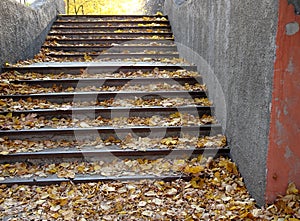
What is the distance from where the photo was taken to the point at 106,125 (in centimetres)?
414

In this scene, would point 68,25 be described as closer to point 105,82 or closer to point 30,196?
point 105,82

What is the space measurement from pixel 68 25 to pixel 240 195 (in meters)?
6.73

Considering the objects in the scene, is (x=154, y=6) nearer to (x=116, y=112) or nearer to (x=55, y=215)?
(x=116, y=112)

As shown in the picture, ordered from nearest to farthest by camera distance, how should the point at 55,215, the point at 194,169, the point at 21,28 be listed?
the point at 55,215, the point at 194,169, the point at 21,28

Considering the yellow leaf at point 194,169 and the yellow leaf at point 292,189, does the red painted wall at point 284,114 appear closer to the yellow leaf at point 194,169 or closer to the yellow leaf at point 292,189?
the yellow leaf at point 292,189

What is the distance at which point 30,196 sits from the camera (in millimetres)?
3172

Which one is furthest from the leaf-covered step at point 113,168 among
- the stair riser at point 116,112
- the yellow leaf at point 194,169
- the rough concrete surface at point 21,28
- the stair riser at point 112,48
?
the stair riser at point 112,48

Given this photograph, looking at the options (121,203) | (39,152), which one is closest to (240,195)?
(121,203)

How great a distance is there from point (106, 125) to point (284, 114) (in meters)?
2.27

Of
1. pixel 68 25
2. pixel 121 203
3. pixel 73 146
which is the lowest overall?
pixel 121 203

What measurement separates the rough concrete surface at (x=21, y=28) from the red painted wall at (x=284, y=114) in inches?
173

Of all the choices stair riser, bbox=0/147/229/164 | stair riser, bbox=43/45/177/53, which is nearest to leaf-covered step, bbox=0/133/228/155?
stair riser, bbox=0/147/229/164

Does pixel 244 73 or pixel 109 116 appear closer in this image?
pixel 244 73

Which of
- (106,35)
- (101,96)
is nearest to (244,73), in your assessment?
(101,96)
